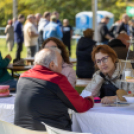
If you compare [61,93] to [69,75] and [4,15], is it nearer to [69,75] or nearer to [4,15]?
[69,75]

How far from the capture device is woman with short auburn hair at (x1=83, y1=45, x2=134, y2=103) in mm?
2898

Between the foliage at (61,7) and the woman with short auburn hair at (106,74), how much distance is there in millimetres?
14202

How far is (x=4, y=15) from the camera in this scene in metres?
19.8

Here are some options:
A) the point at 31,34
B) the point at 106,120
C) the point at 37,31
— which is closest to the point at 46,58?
the point at 106,120

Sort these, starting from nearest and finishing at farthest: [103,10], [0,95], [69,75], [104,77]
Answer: [0,95] → [104,77] → [69,75] → [103,10]

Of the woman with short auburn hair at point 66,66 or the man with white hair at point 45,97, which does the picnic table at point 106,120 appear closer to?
the man with white hair at point 45,97

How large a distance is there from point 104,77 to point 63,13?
55.3ft

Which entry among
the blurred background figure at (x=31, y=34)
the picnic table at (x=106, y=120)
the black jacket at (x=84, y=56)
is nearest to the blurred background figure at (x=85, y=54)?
the black jacket at (x=84, y=56)

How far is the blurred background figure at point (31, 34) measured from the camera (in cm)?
905

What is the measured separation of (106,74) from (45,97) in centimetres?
108

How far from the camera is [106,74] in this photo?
9.77ft

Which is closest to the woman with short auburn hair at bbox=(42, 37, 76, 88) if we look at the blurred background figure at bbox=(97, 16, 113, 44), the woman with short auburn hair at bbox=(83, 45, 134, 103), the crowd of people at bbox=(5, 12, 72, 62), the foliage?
the woman with short auburn hair at bbox=(83, 45, 134, 103)

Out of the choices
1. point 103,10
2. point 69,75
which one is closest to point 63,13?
point 103,10

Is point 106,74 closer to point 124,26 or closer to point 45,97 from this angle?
point 45,97
